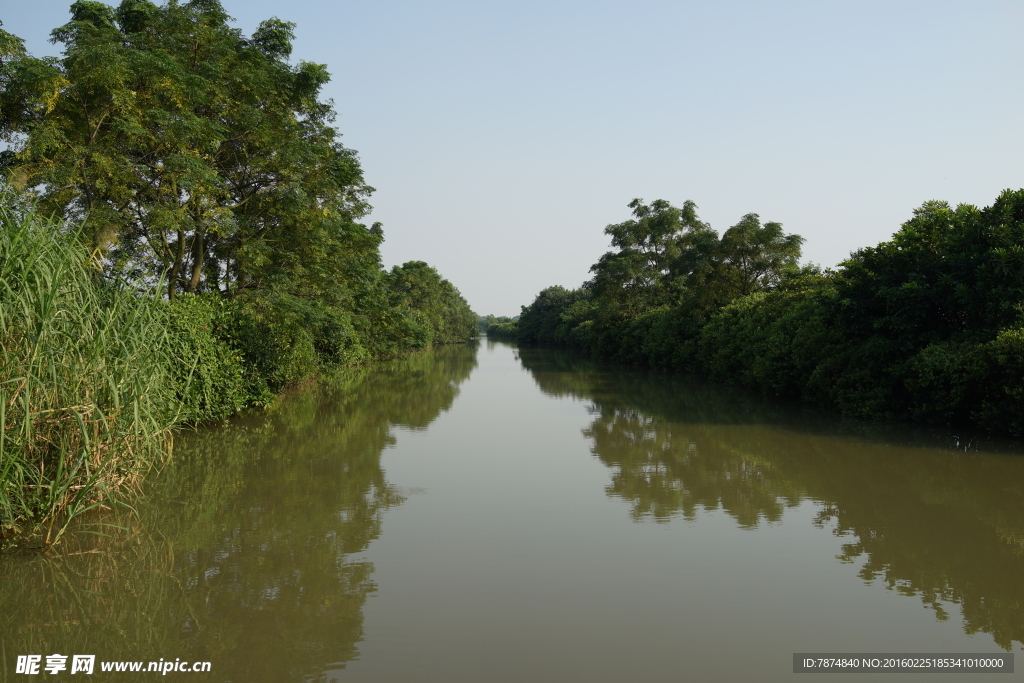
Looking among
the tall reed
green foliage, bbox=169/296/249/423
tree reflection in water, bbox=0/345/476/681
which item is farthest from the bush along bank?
green foliage, bbox=169/296/249/423

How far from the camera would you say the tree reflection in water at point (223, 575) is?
169 inches

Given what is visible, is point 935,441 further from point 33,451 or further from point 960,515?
point 33,451

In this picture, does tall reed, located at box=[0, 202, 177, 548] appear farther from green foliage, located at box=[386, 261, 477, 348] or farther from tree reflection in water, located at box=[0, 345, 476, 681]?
green foliage, located at box=[386, 261, 477, 348]

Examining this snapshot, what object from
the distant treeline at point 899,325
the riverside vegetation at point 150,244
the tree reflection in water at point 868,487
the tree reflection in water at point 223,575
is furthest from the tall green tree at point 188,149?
the distant treeline at point 899,325

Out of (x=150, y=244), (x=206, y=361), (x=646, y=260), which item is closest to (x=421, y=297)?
(x=646, y=260)

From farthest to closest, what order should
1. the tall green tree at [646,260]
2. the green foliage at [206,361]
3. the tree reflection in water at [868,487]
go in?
the tall green tree at [646,260] < the green foliage at [206,361] < the tree reflection in water at [868,487]

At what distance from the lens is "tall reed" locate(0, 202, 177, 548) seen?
218 inches

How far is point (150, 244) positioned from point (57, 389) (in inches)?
434

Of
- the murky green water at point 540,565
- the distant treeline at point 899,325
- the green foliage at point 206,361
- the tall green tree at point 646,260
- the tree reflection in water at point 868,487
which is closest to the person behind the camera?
the murky green water at point 540,565

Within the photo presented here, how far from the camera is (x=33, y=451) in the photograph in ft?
19.4

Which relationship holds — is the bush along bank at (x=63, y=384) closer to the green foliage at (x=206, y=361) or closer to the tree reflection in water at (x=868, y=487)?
the green foliage at (x=206, y=361)

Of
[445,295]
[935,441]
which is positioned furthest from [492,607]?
[445,295]

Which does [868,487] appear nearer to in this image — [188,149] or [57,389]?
[57,389]

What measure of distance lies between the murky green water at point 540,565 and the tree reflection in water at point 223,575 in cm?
2
